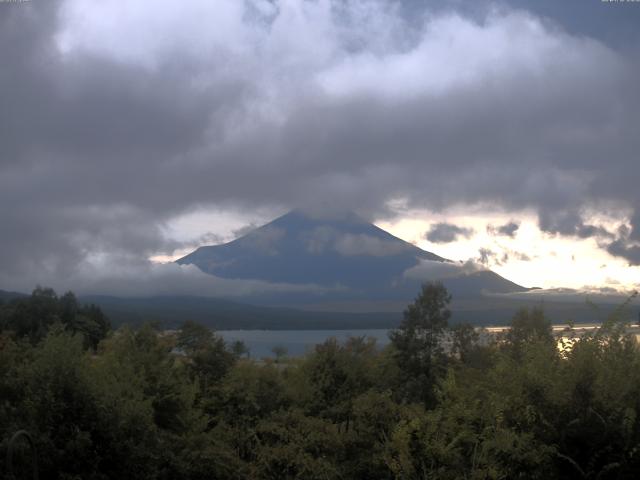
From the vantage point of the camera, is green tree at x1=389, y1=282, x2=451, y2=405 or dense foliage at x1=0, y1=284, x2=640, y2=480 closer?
dense foliage at x1=0, y1=284, x2=640, y2=480

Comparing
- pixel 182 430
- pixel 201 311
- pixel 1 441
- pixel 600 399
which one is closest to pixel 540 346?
pixel 600 399

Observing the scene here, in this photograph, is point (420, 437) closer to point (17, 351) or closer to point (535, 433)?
point (535, 433)

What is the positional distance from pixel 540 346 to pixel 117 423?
6.60 meters

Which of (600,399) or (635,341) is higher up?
(635,341)

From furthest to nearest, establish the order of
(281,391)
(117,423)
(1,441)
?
1. (281,391)
2. (117,423)
3. (1,441)

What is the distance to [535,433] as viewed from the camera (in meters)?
9.98

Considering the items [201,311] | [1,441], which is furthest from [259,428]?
[201,311]

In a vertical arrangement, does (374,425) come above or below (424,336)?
below

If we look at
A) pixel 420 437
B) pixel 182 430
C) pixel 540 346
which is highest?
pixel 540 346

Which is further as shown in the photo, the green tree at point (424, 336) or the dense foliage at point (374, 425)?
the green tree at point (424, 336)

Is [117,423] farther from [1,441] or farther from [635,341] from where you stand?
[635,341]

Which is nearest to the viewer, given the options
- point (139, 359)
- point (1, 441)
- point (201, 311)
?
point (1, 441)

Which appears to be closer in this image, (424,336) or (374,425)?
(374,425)

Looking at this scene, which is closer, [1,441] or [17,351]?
[1,441]
